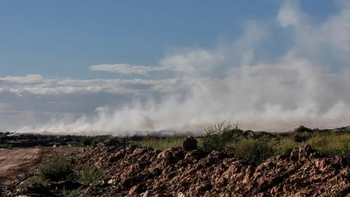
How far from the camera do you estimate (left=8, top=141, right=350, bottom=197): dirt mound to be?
38.8 feet

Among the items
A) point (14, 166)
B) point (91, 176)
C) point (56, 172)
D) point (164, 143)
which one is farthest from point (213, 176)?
point (14, 166)

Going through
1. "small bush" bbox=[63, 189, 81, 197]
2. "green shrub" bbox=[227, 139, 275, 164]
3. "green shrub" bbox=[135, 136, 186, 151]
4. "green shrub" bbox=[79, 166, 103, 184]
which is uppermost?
"green shrub" bbox=[135, 136, 186, 151]

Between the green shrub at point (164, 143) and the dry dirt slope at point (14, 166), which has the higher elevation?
the green shrub at point (164, 143)

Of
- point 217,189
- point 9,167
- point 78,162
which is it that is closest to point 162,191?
point 217,189

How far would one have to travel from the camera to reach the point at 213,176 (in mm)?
14156

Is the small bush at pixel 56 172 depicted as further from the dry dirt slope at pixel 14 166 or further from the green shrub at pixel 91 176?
the dry dirt slope at pixel 14 166

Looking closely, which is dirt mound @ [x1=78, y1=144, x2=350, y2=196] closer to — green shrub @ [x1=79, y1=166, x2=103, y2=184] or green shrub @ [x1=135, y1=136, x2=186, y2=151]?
green shrub @ [x1=79, y1=166, x2=103, y2=184]

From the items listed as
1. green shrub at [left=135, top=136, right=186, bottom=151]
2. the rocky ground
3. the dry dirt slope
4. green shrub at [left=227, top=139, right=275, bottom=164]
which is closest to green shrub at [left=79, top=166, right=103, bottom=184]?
the rocky ground

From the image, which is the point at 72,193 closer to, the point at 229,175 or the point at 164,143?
the point at 229,175

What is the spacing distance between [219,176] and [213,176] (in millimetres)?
185

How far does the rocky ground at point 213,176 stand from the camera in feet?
38.8

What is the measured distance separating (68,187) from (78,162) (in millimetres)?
5944

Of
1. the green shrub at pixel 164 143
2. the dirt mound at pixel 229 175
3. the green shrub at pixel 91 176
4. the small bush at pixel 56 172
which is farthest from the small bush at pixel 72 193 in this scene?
the green shrub at pixel 164 143

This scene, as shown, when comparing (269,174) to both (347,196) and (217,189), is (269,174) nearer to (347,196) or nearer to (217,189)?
(217,189)
